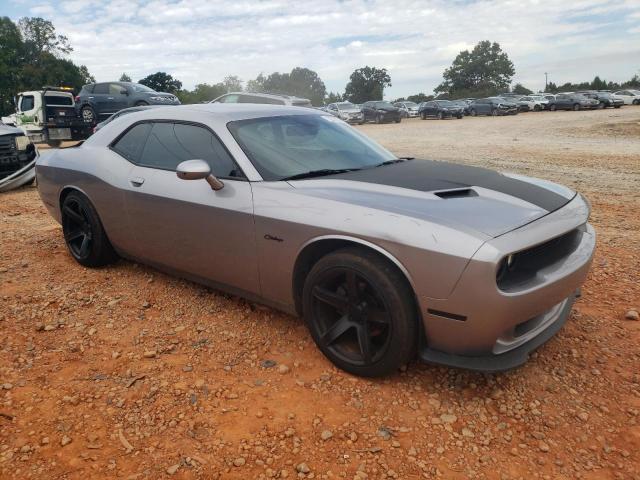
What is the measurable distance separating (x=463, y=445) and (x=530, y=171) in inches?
324

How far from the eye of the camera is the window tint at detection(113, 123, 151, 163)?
3.79m

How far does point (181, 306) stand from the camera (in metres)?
3.63

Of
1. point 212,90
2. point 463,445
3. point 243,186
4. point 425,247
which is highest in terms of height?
point 212,90

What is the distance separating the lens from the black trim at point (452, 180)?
272cm

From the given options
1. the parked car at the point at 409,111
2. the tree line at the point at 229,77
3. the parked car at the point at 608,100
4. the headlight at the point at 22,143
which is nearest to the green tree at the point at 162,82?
the tree line at the point at 229,77

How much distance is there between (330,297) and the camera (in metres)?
2.63

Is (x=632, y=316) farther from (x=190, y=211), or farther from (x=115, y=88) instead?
(x=115, y=88)

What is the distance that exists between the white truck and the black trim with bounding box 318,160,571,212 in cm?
1729

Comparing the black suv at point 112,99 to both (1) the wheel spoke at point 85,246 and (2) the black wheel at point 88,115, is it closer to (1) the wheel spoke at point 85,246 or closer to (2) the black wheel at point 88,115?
(2) the black wheel at point 88,115

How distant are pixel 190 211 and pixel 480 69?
96.6 m

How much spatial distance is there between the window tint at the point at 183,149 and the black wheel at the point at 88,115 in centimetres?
1645

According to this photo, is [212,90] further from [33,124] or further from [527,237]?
[527,237]

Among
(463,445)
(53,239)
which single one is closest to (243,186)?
(463,445)

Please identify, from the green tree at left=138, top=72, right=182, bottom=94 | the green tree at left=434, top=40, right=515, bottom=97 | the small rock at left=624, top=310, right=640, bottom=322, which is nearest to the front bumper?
the small rock at left=624, top=310, right=640, bottom=322
